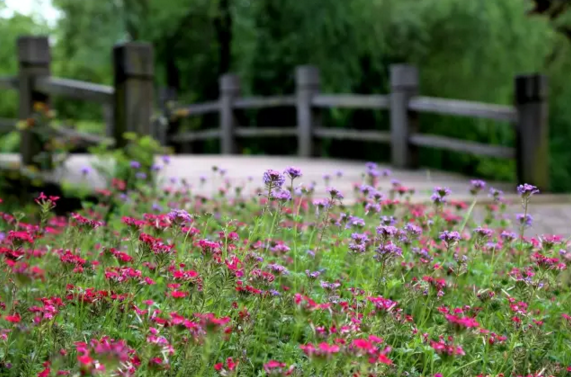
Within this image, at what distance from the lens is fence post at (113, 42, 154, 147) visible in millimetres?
6789

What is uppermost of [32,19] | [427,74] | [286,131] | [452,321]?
[32,19]

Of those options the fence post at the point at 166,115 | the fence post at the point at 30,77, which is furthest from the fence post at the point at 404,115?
the fence post at the point at 166,115

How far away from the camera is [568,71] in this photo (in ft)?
51.6

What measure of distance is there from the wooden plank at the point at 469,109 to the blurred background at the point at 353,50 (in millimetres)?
3452

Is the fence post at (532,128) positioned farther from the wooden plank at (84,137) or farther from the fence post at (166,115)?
the fence post at (166,115)

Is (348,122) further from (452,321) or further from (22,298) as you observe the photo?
(452,321)

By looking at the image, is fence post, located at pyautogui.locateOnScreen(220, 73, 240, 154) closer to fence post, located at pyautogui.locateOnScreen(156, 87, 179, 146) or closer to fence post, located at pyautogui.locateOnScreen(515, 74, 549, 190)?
fence post, located at pyautogui.locateOnScreen(156, 87, 179, 146)

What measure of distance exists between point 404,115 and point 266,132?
333 centimetres

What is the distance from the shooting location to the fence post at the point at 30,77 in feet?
28.1

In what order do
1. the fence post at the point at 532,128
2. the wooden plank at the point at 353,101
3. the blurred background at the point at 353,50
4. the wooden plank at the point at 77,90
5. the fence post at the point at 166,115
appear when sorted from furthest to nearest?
the fence post at the point at 166,115, the blurred background at the point at 353,50, the wooden plank at the point at 353,101, the fence post at the point at 532,128, the wooden plank at the point at 77,90

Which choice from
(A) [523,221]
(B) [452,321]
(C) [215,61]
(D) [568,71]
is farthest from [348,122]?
(B) [452,321]

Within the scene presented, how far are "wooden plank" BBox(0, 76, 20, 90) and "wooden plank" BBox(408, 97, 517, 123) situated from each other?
4.22 meters

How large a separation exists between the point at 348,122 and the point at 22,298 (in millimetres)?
10269

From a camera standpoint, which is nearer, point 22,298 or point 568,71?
point 22,298
